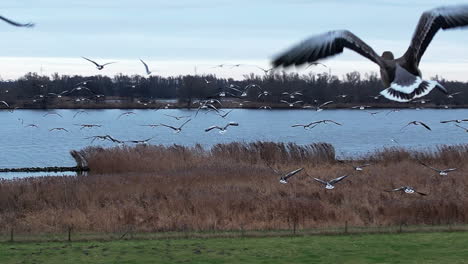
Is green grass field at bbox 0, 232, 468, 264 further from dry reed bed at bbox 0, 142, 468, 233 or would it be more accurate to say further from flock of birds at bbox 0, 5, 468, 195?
flock of birds at bbox 0, 5, 468, 195

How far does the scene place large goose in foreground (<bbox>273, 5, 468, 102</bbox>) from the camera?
18.4 ft

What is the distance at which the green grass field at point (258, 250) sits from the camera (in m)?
14.9

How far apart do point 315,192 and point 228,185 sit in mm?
3123

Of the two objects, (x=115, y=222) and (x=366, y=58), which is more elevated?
(x=366, y=58)

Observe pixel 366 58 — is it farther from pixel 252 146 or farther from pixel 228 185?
pixel 252 146

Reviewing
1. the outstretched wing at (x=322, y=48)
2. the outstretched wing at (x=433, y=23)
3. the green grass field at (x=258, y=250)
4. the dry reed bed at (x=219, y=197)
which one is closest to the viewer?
the outstretched wing at (x=322, y=48)

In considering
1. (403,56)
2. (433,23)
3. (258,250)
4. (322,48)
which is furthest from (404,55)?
(258,250)

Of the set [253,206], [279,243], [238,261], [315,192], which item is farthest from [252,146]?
[238,261]

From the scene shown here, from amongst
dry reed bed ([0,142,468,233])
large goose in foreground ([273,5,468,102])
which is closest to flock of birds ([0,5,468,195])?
large goose in foreground ([273,5,468,102])

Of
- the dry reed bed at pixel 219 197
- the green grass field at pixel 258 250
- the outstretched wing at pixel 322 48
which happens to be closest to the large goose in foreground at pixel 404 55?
the outstretched wing at pixel 322 48

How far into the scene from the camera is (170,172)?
95.8ft

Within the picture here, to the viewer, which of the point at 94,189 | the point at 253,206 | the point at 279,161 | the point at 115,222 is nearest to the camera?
the point at 115,222

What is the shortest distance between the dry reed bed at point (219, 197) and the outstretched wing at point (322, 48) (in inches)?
577

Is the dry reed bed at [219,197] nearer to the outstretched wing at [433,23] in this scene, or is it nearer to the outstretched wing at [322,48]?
the outstretched wing at [433,23]
